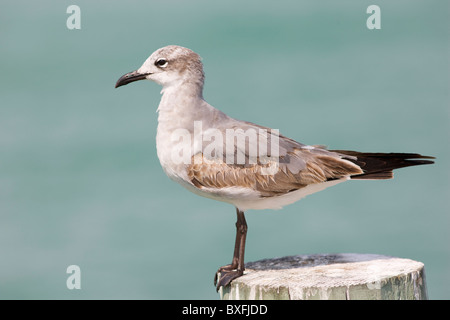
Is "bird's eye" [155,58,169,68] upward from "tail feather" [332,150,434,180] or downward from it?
upward

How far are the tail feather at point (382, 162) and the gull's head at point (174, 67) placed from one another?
6.87 ft

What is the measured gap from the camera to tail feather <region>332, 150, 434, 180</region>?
7.46 m

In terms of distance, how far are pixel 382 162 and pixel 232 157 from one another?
180 centimetres

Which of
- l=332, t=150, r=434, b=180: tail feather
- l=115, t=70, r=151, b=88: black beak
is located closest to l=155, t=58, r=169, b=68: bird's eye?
l=115, t=70, r=151, b=88: black beak

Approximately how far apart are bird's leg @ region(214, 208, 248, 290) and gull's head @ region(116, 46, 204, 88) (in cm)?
168

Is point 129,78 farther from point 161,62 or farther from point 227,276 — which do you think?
point 227,276

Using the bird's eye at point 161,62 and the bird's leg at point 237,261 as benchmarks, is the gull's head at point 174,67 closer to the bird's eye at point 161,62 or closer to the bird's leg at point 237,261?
the bird's eye at point 161,62

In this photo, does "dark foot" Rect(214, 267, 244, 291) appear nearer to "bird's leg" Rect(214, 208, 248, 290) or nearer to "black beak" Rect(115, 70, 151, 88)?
"bird's leg" Rect(214, 208, 248, 290)

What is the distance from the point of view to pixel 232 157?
717cm

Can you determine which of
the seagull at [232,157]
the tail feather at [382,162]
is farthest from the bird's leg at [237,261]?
the tail feather at [382,162]

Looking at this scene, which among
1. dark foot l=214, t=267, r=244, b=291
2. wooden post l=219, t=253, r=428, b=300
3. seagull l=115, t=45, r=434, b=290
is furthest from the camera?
seagull l=115, t=45, r=434, b=290

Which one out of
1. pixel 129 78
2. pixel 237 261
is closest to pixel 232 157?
pixel 237 261

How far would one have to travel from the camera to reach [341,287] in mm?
6129

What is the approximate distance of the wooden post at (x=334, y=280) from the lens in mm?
6152
